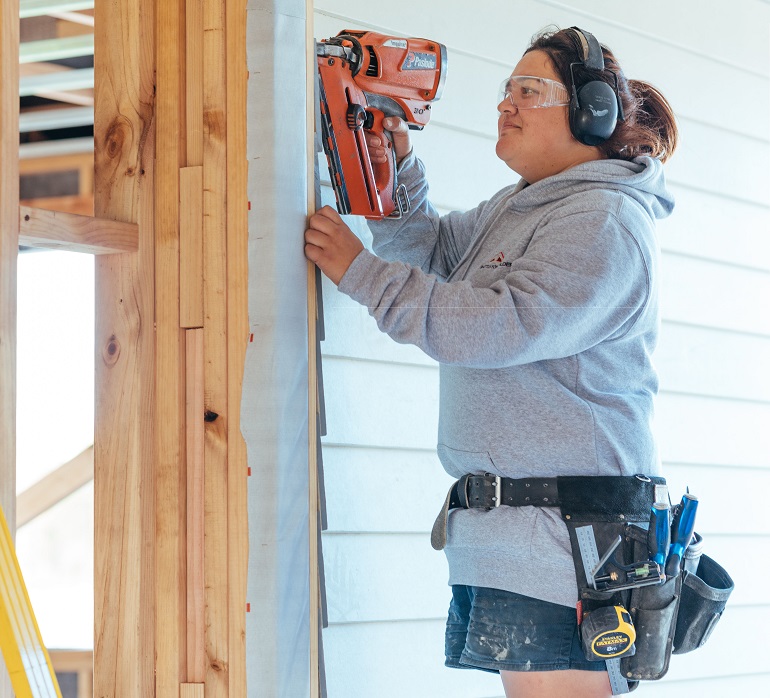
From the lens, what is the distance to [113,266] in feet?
5.57

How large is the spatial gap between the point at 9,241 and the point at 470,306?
0.69 meters

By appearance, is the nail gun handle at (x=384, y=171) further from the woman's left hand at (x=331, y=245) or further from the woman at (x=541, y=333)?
the woman's left hand at (x=331, y=245)

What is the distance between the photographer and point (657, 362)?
248cm

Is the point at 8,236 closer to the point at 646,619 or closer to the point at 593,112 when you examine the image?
the point at 593,112

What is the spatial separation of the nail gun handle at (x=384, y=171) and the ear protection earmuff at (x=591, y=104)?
0.34m

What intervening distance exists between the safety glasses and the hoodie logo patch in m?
0.30

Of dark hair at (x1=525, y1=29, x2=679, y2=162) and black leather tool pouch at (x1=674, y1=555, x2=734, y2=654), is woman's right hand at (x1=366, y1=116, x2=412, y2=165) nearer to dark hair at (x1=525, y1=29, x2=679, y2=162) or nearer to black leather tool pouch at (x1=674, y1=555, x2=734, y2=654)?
dark hair at (x1=525, y1=29, x2=679, y2=162)

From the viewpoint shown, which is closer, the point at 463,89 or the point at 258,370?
the point at 258,370

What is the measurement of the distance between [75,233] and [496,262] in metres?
0.70

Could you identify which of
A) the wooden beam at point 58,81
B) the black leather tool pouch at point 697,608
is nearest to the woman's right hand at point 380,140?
the black leather tool pouch at point 697,608

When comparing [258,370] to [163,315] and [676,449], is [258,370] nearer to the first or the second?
[163,315]

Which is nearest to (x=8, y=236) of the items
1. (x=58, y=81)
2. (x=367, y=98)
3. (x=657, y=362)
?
(x=367, y=98)

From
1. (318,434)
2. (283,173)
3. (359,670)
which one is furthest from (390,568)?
(283,173)

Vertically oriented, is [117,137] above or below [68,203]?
below
